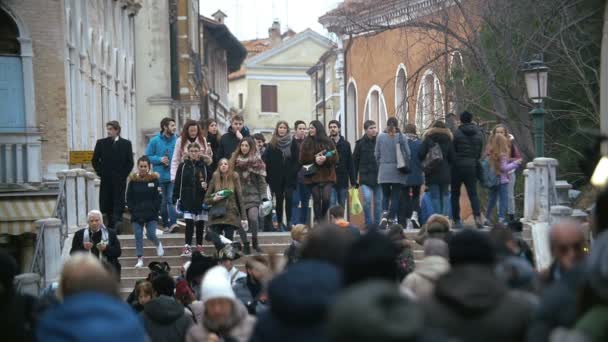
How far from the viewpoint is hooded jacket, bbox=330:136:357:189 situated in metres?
20.5

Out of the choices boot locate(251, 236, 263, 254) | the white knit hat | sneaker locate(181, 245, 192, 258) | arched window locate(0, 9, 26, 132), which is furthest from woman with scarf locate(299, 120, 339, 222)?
the white knit hat

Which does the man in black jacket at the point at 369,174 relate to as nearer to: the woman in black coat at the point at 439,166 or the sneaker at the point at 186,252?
the woman in black coat at the point at 439,166

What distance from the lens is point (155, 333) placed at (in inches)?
438

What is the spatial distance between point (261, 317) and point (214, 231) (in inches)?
433

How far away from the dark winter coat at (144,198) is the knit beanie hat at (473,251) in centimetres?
1109

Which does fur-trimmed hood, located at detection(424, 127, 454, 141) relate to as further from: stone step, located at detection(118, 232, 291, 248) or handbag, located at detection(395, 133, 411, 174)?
stone step, located at detection(118, 232, 291, 248)

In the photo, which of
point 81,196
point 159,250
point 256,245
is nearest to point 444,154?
point 256,245

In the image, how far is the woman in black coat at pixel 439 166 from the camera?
761 inches

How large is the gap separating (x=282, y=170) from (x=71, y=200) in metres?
3.18

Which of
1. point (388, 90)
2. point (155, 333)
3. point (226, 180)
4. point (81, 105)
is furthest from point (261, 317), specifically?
point (388, 90)

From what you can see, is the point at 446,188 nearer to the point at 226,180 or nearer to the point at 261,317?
the point at 226,180

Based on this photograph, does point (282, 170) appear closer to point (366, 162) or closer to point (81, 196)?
point (366, 162)

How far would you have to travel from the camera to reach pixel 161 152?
21.3 m

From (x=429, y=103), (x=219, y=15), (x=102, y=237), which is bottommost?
(x=102, y=237)
